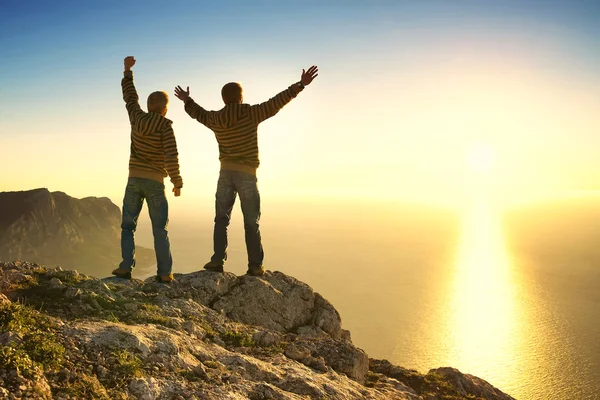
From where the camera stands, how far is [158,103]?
8.80m

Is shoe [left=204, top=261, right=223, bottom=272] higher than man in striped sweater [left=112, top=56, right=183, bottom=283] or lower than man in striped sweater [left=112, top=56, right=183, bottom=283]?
lower

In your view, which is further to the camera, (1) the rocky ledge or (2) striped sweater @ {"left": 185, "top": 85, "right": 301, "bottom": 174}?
(2) striped sweater @ {"left": 185, "top": 85, "right": 301, "bottom": 174}

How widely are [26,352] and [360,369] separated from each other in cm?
575

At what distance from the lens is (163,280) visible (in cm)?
905

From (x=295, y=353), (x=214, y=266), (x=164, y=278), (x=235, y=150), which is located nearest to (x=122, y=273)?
(x=164, y=278)

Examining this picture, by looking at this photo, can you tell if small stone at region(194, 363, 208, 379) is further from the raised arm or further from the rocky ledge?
the raised arm

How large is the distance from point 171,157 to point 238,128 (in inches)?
74.7

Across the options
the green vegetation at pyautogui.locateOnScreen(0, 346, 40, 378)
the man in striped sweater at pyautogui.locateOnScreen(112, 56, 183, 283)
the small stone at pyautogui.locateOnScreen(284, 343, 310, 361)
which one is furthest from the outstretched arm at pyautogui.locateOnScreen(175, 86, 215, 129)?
the green vegetation at pyautogui.locateOnScreen(0, 346, 40, 378)

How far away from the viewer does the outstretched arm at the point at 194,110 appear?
9852mm

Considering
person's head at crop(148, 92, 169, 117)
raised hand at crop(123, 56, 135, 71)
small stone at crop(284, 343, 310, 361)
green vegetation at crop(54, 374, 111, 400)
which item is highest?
raised hand at crop(123, 56, 135, 71)

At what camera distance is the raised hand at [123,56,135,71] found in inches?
368

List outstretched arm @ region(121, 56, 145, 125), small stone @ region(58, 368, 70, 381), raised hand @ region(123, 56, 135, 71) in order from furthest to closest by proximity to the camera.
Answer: raised hand @ region(123, 56, 135, 71) < outstretched arm @ region(121, 56, 145, 125) < small stone @ region(58, 368, 70, 381)

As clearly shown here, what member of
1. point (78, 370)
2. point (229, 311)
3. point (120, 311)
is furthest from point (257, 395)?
point (229, 311)

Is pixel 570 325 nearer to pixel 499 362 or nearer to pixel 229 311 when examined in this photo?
pixel 499 362
